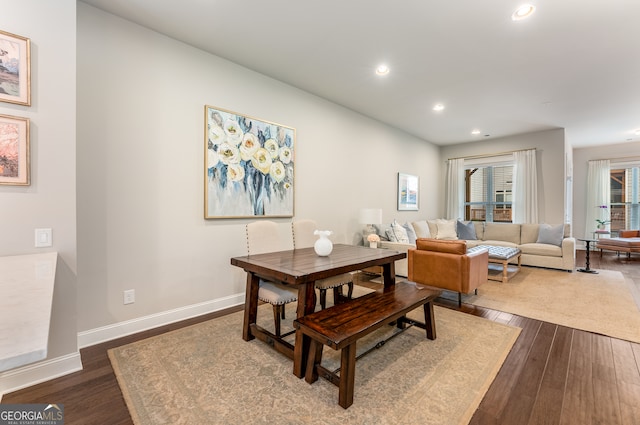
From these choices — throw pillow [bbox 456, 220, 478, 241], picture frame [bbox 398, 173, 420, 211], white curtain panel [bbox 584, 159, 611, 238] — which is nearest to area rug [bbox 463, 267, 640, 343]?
throw pillow [bbox 456, 220, 478, 241]

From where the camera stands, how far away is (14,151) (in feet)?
5.86

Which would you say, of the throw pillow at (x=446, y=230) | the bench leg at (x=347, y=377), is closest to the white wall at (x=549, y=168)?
the throw pillow at (x=446, y=230)

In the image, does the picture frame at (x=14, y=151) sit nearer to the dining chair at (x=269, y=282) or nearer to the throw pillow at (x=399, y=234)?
the dining chair at (x=269, y=282)

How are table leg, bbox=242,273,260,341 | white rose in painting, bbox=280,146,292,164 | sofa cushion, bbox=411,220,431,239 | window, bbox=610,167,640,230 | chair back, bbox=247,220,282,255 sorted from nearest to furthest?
table leg, bbox=242,273,260,341
chair back, bbox=247,220,282,255
white rose in painting, bbox=280,146,292,164
sofa cushion, bbox=411,220,431,239
window, bbox=610,167,640,230

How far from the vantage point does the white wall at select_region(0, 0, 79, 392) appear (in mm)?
1800

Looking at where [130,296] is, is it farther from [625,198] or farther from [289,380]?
[625,198]

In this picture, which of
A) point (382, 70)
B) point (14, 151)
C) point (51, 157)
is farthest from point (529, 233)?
point (14, 151)

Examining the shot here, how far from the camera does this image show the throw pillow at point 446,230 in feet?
20.9

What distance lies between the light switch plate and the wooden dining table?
1.22 m

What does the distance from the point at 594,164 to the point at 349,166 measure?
24.2 ft

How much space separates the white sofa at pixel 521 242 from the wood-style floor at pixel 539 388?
2.34m

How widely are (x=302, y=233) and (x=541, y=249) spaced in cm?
484

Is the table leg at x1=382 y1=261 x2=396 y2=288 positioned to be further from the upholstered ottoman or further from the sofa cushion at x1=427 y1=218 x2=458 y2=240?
the upholstered ottoman

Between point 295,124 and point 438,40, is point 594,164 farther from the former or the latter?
point 295,124
